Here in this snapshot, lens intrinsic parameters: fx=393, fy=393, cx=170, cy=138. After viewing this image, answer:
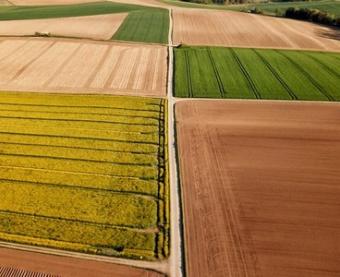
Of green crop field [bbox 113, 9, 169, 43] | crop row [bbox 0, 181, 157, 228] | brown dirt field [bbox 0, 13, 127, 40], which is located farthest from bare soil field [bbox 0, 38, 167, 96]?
crop row [bbox 0, 181, 157, 228]

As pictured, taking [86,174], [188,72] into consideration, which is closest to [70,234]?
[86,174]

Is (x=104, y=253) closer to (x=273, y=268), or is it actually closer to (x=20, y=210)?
(x=20, y=210)

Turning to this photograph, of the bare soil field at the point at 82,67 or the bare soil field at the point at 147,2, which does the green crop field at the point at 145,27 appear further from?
the bare soil field at the point at 147,2

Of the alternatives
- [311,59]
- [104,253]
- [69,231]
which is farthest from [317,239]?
[311,59]

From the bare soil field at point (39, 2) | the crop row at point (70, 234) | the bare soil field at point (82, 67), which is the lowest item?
the bare soil field at point (39, 2)

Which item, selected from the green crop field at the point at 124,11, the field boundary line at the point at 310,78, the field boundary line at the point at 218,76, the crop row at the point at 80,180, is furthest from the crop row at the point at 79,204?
the green crop field at the point at 124,11

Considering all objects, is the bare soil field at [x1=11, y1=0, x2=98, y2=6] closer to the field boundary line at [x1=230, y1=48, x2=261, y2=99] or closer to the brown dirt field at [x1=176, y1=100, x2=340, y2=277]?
the field boundary line at [x1=230, y1=48, x2=261, y2=99]
